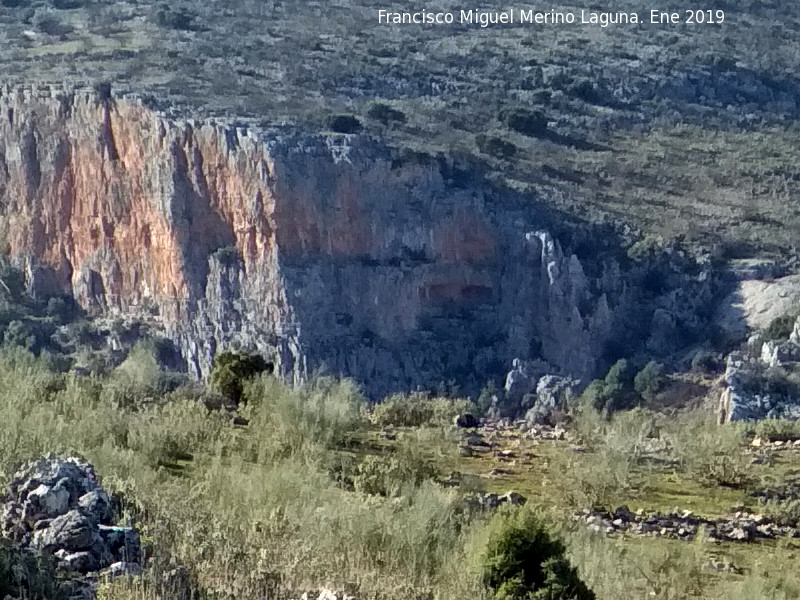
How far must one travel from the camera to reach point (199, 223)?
36.4 metres

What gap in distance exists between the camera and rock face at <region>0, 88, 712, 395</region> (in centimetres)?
3444

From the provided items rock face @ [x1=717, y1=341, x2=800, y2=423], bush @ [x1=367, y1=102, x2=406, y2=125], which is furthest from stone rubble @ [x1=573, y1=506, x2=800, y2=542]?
bush @ [x1=367, y1=102, x2=406, y2=125]

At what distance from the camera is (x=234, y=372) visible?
16078mm

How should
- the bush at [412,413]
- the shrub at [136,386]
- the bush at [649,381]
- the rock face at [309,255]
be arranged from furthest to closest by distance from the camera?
the rock face at [309,255], the bush at [649,381], the bush at [412,413], the shrub at [136,386]

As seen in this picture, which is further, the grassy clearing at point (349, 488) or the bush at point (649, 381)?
the bush at point (649, 381)

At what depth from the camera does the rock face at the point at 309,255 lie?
1356 inches

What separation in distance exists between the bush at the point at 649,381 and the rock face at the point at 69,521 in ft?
72.5

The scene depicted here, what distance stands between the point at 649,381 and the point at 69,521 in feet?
77.0

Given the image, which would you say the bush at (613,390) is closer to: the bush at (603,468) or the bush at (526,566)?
the bush at (603,468)

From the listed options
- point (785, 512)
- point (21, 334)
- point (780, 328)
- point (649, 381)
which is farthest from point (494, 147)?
point (785, 512)

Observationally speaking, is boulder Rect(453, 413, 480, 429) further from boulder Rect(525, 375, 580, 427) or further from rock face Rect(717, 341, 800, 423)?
rock face Rect(717, 341, 800, 423)

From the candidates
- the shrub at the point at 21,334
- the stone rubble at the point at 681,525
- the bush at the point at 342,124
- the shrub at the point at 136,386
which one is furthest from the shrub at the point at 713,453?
the bush at the point at 342,124

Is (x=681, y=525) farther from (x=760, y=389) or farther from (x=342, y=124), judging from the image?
(x=342, y=124)

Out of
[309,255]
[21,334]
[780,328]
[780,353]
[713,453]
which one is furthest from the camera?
[309,255]
